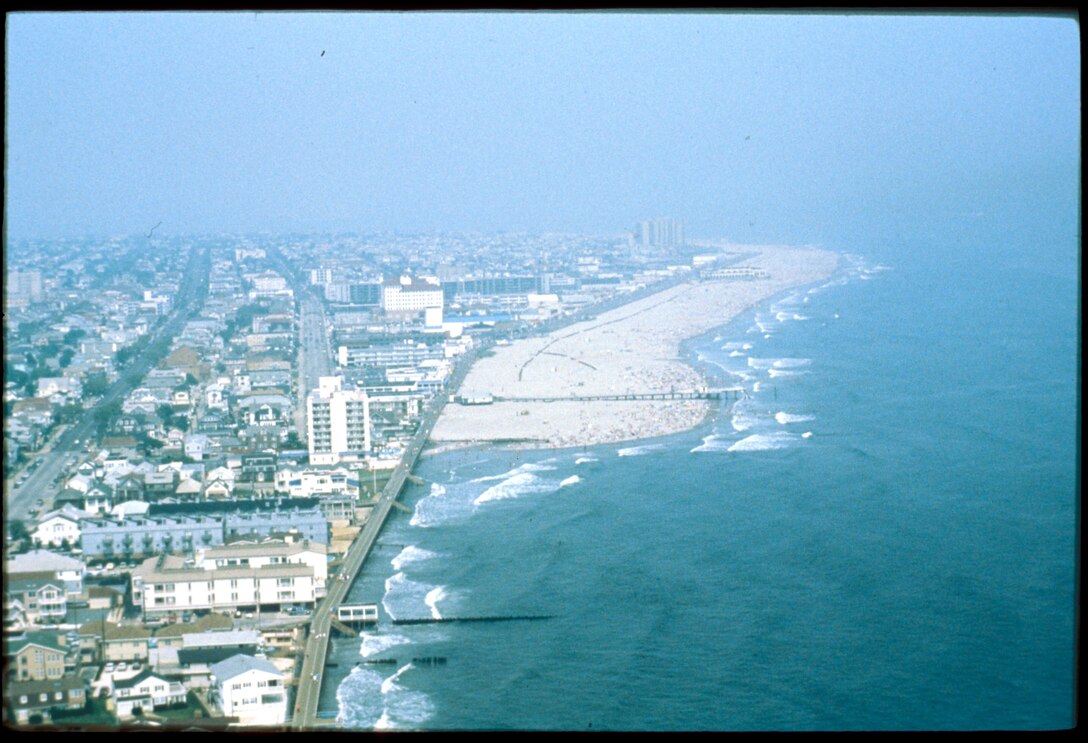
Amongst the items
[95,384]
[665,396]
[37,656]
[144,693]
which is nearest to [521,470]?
[665,396]

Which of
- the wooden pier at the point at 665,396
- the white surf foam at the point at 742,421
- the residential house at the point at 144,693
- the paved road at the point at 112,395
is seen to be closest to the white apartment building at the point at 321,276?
the paved road at the point at 112,395

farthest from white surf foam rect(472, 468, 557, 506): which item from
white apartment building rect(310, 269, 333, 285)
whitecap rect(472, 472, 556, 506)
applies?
white apartment building rect(310, 269, 333, 285)

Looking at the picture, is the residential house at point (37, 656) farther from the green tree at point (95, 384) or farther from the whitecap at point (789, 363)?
the whitecap at point (789, 363)

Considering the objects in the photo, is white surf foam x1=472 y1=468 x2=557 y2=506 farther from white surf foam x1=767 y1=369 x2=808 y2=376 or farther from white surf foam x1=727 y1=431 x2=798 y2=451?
white surf foam x1=767 y1=369 x2=808 y2=376

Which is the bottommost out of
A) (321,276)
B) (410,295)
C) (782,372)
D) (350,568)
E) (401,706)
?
(401,706)

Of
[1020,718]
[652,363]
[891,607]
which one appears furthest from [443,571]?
[652,363]

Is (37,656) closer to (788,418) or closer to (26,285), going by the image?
(26,285)
